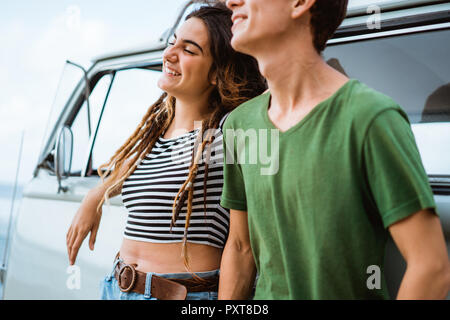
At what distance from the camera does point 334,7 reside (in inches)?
47.5

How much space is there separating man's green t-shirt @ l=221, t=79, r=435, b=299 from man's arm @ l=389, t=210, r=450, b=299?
31mm

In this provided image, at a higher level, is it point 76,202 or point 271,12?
point 271,12

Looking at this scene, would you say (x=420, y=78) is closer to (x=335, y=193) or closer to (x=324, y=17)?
(x=324, y=17)

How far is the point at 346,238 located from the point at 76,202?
1.81m

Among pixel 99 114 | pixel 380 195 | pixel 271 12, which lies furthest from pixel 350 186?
pixel 99 114

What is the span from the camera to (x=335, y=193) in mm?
1060

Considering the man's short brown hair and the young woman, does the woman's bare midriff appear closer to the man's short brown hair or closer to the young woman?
the young woman

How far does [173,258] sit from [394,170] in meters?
0.86

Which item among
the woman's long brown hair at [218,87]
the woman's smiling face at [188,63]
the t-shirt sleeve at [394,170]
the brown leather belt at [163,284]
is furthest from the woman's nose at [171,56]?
the t-shirt sleeve at [394,170]

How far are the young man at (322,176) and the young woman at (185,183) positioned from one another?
0.30 meters

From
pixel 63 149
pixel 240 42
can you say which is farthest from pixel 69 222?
pixel 240 42

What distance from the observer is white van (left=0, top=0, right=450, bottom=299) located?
150 centimetres

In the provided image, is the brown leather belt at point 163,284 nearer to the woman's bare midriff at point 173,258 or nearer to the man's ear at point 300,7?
the woman's bare midriff at point 173,258
